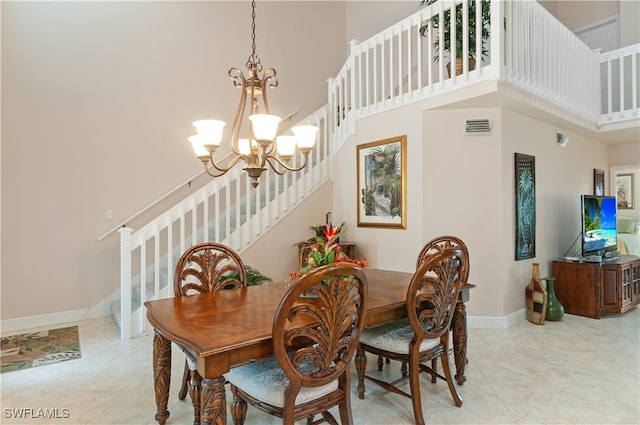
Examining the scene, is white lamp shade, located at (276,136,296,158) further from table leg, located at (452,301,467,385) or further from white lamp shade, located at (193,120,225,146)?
table leg, located at (452,301,467,385)

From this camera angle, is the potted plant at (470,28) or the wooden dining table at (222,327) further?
the potted plant at (470,28)

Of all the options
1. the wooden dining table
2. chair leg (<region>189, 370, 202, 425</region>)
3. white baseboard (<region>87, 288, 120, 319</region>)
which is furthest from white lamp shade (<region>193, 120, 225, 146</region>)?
white baseboard (<region>87, 288, 120, 319</region>)

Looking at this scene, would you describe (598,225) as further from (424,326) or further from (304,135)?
(304,135)

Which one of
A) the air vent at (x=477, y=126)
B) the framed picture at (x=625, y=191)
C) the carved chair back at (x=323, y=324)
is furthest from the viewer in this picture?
the framed picture at (x=625, y=191)

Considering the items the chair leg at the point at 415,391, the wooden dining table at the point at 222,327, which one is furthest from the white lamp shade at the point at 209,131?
the chair leg at the point at 415,391

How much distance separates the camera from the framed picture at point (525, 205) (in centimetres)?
399

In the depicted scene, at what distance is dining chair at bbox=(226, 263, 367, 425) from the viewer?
57.4 inches

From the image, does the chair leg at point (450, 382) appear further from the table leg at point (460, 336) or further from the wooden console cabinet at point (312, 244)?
the wooden console cabinet at point (312, 244)

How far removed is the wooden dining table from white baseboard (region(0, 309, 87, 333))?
9.14 feet

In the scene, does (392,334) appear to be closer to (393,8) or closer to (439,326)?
(439,326)

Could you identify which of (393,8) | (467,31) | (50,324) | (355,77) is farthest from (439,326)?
(393,8)

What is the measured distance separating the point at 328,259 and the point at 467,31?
2.84m

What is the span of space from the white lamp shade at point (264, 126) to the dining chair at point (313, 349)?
93 centimetres

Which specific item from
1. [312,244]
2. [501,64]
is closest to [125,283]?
[312,244]
